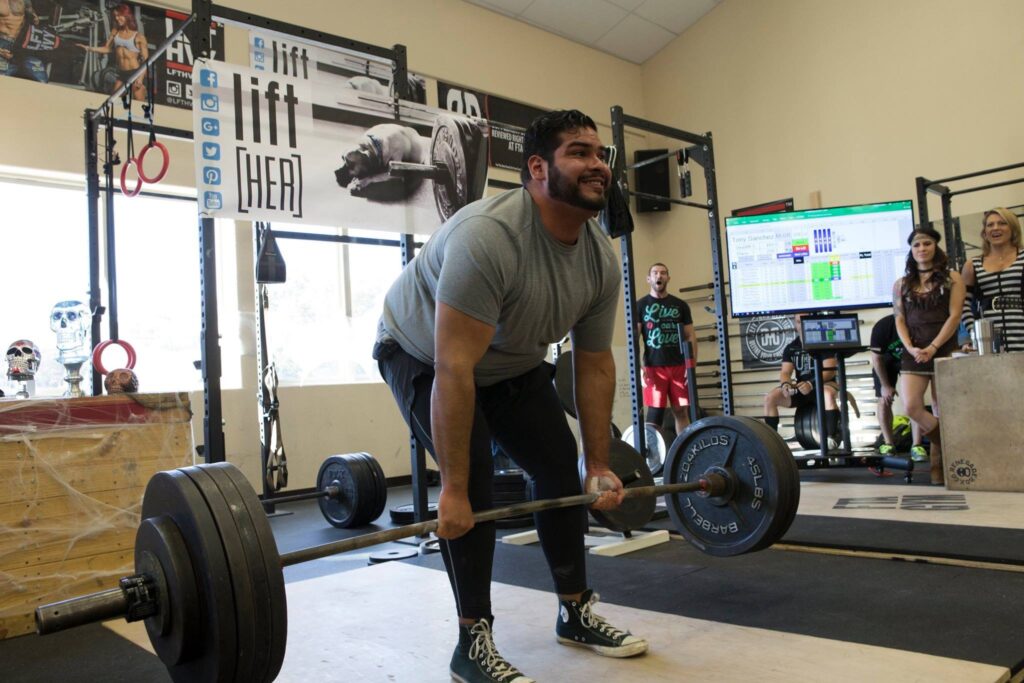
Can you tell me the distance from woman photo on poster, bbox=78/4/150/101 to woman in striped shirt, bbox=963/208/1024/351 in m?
4.58

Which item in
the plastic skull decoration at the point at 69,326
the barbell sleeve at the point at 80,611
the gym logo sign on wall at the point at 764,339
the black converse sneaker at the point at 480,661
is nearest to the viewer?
the barbell sleeve at the point at 80,611

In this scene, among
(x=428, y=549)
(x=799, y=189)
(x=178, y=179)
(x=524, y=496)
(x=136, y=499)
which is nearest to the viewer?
(x=136, y=499)

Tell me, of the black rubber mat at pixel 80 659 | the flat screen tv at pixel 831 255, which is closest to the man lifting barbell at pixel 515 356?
the black rubber mat at pixel 80 659

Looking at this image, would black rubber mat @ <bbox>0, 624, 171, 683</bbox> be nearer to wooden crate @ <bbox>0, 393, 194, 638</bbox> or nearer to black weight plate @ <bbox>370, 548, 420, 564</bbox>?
wooden crate @ <bbox>0, 393, 194, 638</bbox>

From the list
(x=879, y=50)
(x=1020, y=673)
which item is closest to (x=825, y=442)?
(x=1020, y=673)

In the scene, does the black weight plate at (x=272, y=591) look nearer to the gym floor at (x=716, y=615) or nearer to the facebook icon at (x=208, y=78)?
the gym floor at (x=716, y=615)

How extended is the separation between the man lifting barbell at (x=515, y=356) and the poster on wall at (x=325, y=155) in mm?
1090

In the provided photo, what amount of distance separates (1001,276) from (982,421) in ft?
2.75

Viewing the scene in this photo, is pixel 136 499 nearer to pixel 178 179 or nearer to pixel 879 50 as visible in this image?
pixel 178 179

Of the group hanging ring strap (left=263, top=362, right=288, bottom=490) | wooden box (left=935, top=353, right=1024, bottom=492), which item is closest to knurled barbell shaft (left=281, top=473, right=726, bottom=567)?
wooden box (left=935, top=353, right=1024, bottom=492)

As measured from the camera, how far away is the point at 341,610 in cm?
211

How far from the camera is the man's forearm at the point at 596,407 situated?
1.71 meters

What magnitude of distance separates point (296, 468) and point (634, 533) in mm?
2923

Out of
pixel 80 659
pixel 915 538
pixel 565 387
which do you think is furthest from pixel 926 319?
pixel 80 659
